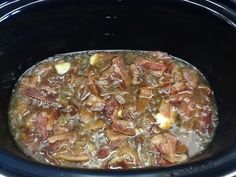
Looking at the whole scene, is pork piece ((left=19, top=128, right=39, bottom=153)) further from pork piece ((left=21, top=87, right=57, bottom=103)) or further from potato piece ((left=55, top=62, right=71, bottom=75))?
potato piece ((left=55, top=62, right=71, bottom=75))

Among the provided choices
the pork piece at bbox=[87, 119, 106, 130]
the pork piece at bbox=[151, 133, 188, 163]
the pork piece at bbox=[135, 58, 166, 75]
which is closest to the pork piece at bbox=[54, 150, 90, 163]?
the pork piece at bbox=[87, 119, 106, 130]

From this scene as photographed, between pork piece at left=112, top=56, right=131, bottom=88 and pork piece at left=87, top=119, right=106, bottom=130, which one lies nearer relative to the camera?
pork piece at left=87, top=119, right=106, bottom=130

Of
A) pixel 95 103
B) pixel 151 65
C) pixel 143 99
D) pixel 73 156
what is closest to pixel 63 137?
pixel 73 156

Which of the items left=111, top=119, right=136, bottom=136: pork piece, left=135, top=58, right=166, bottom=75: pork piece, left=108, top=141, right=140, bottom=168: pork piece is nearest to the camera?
left=108, top=141, right=140, bottom=168: pork piece

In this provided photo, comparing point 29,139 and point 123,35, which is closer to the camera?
point 29,139

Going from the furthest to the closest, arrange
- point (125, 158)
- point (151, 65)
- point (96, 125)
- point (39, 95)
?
point (151, 65) → point (39, 95) → point (96, 125) → point (125, 158)

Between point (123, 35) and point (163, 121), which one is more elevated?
point (123, 35)

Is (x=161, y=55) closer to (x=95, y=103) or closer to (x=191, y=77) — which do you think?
(x=191, y=77)

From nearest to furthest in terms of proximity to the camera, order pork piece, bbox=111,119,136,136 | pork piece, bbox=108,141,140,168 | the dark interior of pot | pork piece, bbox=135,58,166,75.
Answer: pork piece, bbox=108,141,140,168
pork piece, bbox=111,119,136,136
the dark interior of pot
pork piece, bbox=135,58,166,75

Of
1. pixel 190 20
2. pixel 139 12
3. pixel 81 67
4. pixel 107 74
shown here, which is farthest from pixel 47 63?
pixel 190 20
